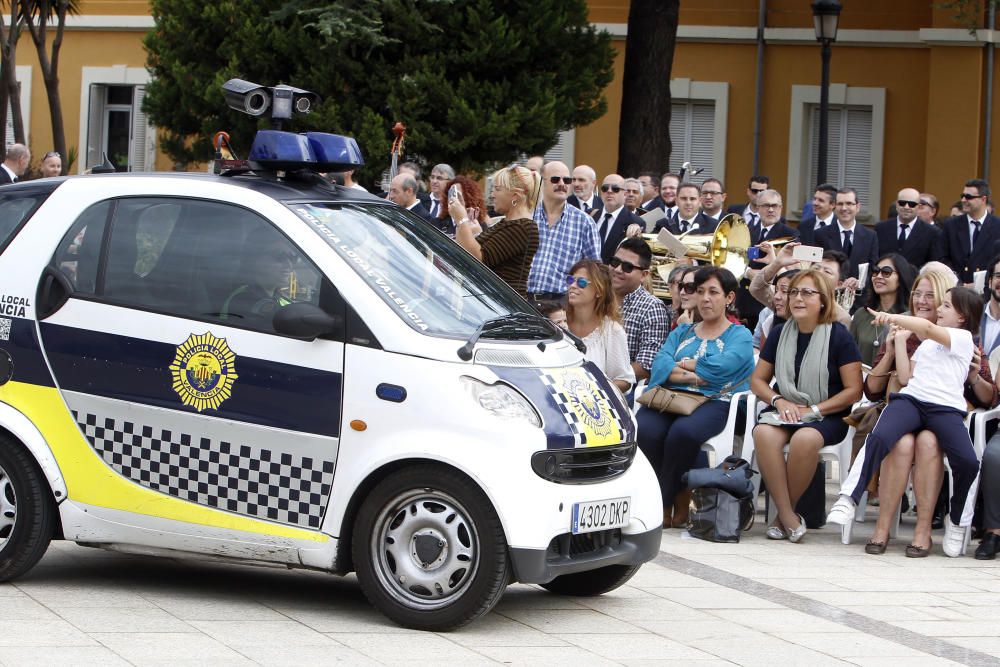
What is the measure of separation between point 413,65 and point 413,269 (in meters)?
14.7

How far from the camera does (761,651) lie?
689 cm

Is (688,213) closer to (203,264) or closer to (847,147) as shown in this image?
(203,264)

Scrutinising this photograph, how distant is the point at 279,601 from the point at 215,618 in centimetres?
50

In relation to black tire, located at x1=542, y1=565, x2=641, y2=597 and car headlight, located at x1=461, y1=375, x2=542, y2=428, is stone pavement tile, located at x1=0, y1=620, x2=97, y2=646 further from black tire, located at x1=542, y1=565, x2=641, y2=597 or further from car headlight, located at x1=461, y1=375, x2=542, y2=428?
black tire, located at x1=542, y1=565, x2=641, y2=597

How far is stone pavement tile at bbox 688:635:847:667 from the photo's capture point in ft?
22.0

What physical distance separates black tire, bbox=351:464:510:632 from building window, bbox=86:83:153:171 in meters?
23.8

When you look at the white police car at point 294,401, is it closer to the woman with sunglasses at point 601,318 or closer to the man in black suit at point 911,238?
the woman with sunglasses at point 601,318

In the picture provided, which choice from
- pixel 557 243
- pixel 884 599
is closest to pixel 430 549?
pixel 884 599

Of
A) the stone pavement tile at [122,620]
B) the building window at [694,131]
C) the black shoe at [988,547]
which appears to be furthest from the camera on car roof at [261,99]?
the building window at [694,131]

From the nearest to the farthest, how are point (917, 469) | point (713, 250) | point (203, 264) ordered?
point (203, 264) → point (917, 469) → point (713, 250)

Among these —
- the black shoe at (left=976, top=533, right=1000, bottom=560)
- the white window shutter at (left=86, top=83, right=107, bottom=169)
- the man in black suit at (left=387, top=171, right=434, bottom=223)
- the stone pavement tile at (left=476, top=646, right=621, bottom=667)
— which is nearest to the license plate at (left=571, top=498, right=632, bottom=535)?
the stone pavement tile at (left=476, top=646, right=621, bottom=667)

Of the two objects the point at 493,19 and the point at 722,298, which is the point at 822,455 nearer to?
the point at 722,298

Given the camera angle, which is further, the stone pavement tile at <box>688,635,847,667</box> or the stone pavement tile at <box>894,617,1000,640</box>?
the stone pavement tile at <box>894,617,1000,640</box>

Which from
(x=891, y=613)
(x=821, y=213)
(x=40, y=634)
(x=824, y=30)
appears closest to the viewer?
(x=40, y=634)
